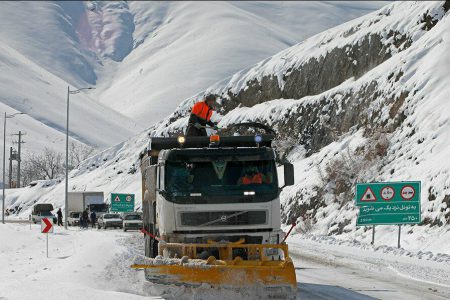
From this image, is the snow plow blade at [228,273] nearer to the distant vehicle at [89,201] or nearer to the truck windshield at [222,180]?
the truck windshield at [222,180]

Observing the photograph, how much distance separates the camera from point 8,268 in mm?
22797

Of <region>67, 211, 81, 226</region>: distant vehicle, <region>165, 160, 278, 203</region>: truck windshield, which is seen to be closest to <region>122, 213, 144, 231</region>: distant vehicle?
<region>67, 211, 81, 226</region>: distant vehicle

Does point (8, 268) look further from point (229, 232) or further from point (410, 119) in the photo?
point (410, 119)

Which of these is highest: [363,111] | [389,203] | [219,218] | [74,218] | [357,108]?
[357,108]

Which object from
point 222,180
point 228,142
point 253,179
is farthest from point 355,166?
point 222,180

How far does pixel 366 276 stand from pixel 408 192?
1038 centimetres

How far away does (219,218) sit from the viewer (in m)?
14.7

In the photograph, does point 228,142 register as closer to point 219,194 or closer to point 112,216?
point 219,194

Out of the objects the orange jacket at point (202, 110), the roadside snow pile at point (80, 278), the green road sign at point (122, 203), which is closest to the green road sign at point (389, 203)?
the roadside snow pile at point (80, 278)

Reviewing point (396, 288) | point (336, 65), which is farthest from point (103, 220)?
point (396, 288)

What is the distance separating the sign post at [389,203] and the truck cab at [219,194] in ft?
47.7

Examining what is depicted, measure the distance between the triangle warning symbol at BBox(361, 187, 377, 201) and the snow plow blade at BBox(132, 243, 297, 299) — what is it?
→ 16.1 m

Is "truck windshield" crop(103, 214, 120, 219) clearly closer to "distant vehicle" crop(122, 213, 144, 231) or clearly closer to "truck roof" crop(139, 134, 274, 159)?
"distant vehicle" crop(122, 213, 144, 231)

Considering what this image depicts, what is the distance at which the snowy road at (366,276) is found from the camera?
15562 mm
